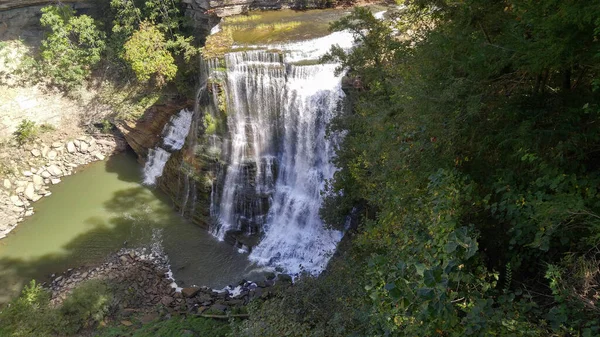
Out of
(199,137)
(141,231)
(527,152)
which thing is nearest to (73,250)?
(141,231)

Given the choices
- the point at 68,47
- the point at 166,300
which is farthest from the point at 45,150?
the point at 166,300

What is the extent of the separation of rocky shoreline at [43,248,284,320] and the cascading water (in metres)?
1.70

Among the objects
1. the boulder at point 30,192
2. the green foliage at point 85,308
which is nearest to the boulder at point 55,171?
the boulder at point 30,192

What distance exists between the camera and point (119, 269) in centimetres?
1302

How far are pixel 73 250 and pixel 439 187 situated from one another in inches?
566

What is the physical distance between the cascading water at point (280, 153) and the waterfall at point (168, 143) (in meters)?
4.64

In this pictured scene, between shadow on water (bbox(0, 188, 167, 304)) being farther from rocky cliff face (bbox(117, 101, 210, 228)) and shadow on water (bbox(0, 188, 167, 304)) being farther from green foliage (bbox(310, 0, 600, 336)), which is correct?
green foliage (bbox(310, 0, 600, 336))

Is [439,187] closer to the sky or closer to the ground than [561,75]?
closer to the ground

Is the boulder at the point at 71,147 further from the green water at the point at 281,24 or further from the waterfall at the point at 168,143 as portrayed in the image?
the green water at the point at 281,24

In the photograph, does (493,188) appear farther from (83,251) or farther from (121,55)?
(121,55)

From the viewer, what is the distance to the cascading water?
12750 millimetres

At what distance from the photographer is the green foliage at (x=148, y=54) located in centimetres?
1698

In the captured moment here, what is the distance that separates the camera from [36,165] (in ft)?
61.0

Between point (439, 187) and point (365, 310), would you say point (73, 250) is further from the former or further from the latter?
point (439, 187)
